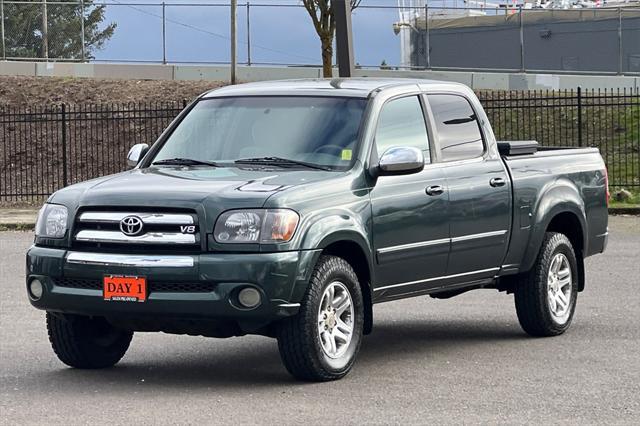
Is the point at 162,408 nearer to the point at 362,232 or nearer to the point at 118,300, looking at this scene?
the point at 118,300

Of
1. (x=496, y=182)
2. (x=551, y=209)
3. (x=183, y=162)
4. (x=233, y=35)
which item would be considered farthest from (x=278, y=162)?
(x=233, y=35)

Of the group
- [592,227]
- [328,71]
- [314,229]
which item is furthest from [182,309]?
[328,71]

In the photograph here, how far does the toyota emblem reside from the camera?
26.6ft

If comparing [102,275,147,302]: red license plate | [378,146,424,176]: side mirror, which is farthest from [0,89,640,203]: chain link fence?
[102,275,147,302]: red license plate

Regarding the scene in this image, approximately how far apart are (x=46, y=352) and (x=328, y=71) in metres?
21.4

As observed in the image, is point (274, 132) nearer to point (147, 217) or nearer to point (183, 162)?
point (183, 162)

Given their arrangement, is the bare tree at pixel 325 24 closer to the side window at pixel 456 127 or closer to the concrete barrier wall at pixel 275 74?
the concrete barrier wall at pixel 275 74

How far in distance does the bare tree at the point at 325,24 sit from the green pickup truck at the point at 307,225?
1852 cm

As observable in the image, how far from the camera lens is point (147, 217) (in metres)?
8.12

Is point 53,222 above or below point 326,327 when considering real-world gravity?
above

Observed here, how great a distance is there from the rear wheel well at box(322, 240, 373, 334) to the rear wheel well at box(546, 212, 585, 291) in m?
2.51

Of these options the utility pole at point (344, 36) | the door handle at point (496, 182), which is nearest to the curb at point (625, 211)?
the utility pole at point (344, 36)

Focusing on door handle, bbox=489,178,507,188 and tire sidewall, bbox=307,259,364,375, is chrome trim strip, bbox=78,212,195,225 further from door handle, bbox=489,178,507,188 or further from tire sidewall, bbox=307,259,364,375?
door handle, bbox=489,178,507,188

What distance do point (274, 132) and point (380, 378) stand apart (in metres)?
1.77
